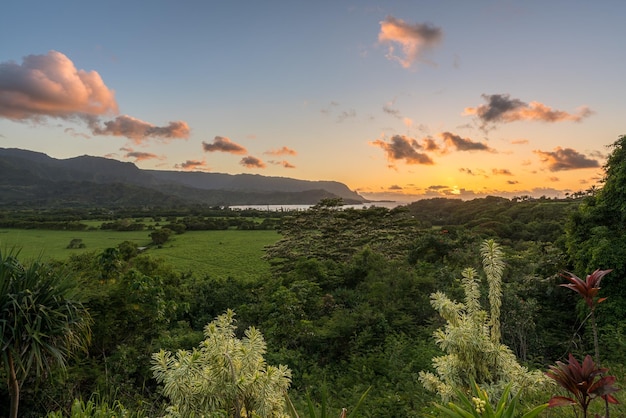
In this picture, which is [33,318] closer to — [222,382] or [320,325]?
[222,382]

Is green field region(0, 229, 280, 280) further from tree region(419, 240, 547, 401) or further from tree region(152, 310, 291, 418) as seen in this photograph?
tree region(152, 310, 291, 418)

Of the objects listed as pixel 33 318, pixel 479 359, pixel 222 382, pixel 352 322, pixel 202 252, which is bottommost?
pixel 202 252

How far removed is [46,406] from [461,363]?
791 cm

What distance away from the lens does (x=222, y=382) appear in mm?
2824

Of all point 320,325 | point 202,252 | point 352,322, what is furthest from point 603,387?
point 202,252

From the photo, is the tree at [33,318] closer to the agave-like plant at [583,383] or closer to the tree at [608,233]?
the agave-like plant at [583,383]

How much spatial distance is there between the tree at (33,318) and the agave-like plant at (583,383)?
6.53 metres

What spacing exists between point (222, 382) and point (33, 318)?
4.52 m

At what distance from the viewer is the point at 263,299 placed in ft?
43.3

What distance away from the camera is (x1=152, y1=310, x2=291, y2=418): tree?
2773 millimetres

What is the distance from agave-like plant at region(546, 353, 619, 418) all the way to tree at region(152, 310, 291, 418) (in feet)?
6.68

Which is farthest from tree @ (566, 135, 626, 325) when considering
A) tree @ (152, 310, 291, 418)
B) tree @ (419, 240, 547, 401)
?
tree @ (152, 310, 291, 418)

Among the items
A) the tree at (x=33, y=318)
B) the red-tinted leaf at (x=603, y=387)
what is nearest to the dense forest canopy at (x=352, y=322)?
the tree at (x=33, y=318)

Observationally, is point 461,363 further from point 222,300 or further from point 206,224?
point 206,224
